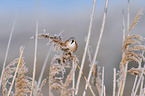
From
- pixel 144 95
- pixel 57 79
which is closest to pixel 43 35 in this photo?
pixel 57 79

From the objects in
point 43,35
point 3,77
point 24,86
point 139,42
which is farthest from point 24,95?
point 139,42

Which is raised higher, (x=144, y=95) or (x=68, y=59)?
(x=68, y=59)

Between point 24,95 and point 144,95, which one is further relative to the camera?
point 144,95

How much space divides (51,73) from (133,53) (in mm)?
605

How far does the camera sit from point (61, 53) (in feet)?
5.14

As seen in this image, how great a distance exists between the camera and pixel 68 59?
1.57 metres

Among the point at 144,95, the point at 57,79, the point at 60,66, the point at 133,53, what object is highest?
the point at 133,53

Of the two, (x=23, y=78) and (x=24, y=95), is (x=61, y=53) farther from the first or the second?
(x=24, y=95)

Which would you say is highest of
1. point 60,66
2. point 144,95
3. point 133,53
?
point 133,53

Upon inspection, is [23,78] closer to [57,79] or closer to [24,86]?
[24,86]

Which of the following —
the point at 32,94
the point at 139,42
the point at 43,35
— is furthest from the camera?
the point at 32,94

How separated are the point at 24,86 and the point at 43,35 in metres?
0.51

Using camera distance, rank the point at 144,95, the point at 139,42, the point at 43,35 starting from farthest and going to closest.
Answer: the point at 144,95, the point at 139,42, the point at 43,35

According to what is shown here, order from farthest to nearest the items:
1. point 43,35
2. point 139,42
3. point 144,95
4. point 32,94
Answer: point 144,95 < point 32,94 < point 139,42 < point 43,35
